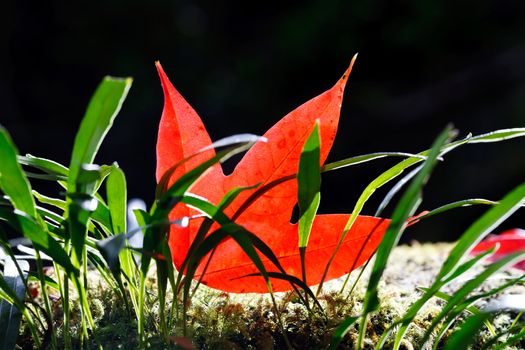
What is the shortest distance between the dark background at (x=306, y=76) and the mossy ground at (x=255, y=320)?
3.28 m

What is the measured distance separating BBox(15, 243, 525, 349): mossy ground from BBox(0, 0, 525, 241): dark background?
10.8ft

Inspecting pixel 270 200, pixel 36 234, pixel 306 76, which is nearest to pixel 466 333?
pixel 270 200

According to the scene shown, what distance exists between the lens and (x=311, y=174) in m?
0.48

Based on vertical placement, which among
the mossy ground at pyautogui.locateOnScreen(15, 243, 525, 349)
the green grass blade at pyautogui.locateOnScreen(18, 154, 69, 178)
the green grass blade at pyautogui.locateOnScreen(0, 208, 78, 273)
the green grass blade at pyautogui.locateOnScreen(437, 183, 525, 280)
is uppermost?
the green grass blade at pyautogui.locateOnScreen(18, 154, 69, 178)

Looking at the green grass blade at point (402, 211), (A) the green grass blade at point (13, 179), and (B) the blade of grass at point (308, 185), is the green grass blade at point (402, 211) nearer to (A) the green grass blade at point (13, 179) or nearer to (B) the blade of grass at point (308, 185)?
(B) the blade of grass at point (308, 185)

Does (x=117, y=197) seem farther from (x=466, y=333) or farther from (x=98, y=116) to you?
(x=466, y=333)

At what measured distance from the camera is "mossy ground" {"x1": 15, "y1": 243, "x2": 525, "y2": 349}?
1.80ft

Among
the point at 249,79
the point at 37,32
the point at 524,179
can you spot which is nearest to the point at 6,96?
the point at 37,32

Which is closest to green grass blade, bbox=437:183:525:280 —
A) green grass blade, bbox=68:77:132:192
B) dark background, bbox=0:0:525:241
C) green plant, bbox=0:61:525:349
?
green plant, bbox=0:61:525:349

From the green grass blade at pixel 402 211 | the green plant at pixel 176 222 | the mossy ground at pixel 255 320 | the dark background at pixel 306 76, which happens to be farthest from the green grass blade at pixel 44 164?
the dark background at pixel 306 76

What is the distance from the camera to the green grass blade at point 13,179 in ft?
1.41

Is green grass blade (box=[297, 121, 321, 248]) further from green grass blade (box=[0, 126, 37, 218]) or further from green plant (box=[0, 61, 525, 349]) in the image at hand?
green grass blade (box=[0, 126, 37, 218])

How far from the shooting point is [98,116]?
0.42 metres

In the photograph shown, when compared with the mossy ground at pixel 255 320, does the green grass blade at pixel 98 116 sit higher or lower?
higher
